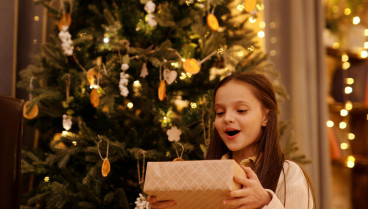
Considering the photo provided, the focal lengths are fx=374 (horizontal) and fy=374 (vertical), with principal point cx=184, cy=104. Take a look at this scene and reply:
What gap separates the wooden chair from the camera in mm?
916

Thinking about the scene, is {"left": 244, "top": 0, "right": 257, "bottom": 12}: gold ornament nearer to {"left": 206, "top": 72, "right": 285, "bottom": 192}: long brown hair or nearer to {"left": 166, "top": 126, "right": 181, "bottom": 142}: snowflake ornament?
{"left": 206, "top": 72, "right": 285, "bottom": 192}: long brown hair

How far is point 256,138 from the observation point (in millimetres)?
1165

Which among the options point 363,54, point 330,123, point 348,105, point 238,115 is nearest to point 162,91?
point 238,115

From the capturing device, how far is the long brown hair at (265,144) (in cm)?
106

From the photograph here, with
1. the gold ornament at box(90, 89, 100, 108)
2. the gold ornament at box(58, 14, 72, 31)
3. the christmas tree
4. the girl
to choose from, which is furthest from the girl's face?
the gold ornament at box(58, 14, 72, 31)

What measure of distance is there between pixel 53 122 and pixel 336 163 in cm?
220

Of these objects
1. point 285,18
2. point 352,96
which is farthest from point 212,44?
point 352,96

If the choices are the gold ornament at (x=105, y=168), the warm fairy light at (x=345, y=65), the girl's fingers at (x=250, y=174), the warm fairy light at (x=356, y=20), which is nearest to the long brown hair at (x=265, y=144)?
the girl's fingers at (x=250, y=174)

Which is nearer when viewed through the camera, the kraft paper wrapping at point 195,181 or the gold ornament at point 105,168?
the kraft paper wrapping at point 195,181

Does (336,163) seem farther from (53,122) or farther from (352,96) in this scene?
(53,122)

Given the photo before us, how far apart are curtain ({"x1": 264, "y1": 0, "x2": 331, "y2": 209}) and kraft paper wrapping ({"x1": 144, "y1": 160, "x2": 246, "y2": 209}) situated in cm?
159

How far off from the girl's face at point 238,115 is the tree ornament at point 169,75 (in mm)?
294

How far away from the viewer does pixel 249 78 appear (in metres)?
1.18

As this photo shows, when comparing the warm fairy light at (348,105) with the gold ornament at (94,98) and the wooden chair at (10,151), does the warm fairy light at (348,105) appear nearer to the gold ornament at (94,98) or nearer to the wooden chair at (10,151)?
the gold ornament at (94,98)
